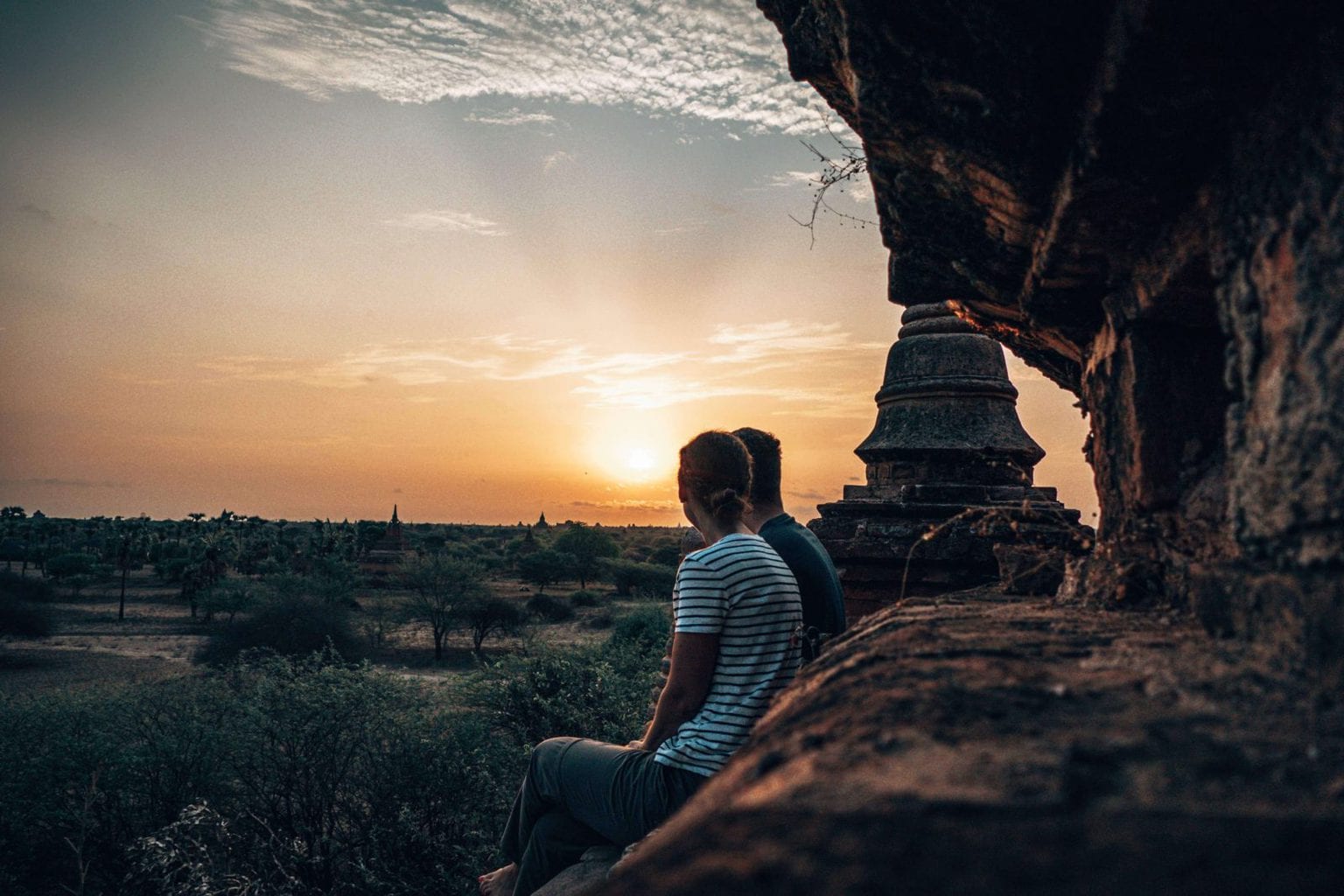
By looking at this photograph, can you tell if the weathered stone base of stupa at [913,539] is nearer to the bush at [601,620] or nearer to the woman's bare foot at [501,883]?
the woman's bare foot at [501,883]

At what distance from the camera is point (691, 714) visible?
2623mm

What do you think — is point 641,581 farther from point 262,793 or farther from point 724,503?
point 724,503

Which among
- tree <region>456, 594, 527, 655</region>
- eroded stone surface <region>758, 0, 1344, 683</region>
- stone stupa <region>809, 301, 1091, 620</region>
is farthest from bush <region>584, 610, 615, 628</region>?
eroded stone surface <region>758, 0, 1344, 683</region>

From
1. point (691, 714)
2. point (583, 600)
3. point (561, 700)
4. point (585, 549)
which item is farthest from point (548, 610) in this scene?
point (691, 714)

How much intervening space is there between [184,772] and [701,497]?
10.2 metres

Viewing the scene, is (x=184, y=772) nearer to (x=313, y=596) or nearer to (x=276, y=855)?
(x=276, y=855)

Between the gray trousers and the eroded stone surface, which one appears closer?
the eroded stone surface

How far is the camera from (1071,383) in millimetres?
2936

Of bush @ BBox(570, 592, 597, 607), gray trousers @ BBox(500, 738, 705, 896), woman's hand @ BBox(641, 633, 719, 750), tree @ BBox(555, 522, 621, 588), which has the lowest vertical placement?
bush @ BBox(570, 592, 597, 607)

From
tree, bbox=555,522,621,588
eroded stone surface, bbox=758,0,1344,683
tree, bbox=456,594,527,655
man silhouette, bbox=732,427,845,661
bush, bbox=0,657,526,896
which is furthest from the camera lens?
tree, bbox=555,522,621,588

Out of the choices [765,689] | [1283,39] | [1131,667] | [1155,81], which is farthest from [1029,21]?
[765,689]

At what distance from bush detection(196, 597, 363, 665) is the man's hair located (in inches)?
809

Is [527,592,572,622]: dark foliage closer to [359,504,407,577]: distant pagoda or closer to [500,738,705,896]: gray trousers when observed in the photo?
[359,504,407,577]: distant pagoda

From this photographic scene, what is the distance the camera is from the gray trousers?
99.7 inches
